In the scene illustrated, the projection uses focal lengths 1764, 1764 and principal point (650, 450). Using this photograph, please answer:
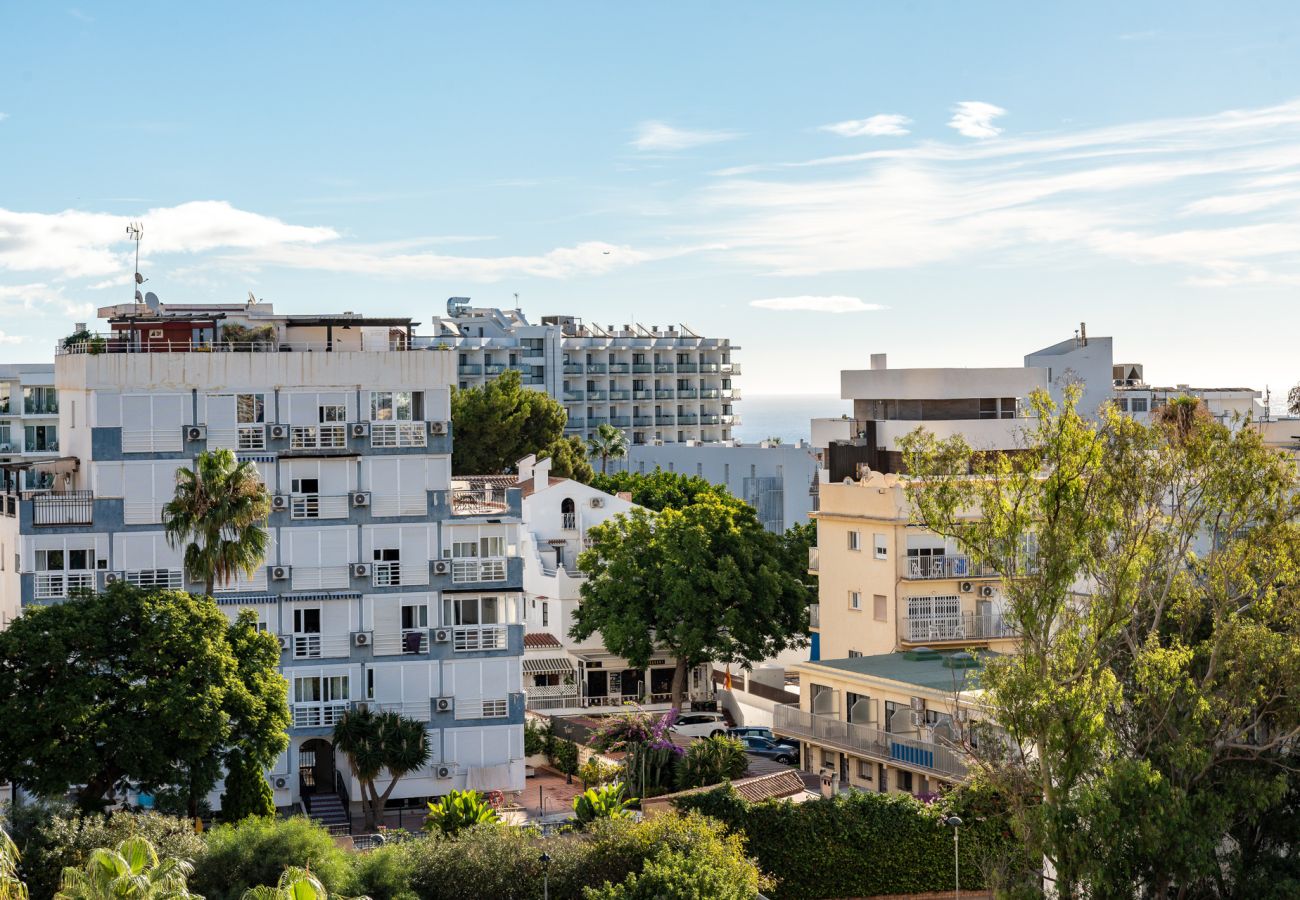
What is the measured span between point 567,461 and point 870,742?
163 feet

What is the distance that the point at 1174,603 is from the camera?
1551 inches

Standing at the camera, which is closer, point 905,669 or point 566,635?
point 905,669

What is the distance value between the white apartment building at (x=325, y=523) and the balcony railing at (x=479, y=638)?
0.05 m

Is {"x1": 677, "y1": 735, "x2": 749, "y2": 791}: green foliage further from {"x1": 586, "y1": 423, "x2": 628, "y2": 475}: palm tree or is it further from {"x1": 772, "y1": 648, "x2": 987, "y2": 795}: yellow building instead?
{"x1": 586, "y1": 423, "x2": 628, "y2": 475}: palm tree

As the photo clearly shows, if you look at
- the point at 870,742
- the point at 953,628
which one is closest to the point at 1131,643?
the point at 870,742

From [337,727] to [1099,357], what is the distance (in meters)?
51.0

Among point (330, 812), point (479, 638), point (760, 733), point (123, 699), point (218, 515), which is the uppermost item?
point (218, 515)

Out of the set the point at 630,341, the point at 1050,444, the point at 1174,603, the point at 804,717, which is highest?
the point at 630,341

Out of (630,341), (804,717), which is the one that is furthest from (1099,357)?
(630,341)

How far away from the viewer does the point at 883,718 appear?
177 ft

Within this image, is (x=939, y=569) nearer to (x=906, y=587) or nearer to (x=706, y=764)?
(x=906, y=587)

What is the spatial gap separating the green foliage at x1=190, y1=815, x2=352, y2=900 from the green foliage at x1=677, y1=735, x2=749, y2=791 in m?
13.2

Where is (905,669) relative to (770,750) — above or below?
above

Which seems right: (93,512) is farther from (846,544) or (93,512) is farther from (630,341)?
(630,341)
